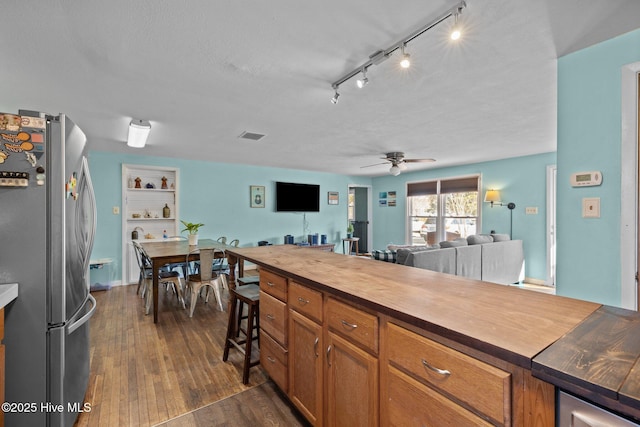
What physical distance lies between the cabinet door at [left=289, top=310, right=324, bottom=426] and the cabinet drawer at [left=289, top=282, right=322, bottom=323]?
1.4 inches

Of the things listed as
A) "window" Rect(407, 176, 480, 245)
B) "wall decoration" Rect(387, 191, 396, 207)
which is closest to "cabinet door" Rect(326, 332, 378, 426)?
"window" Rect(407, 176, 480, 245)

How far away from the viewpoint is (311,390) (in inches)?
61.2

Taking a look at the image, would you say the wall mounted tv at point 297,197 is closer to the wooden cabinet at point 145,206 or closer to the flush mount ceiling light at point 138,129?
the wooden cabinet at point 145,206

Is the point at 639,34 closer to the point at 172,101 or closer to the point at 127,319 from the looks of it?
the point at 172,101

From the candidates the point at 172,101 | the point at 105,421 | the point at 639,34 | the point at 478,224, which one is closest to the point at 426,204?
the point at 478,224

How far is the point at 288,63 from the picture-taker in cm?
198

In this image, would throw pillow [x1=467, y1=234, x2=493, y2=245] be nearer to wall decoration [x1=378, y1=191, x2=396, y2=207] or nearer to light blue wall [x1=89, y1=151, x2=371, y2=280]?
wall decoration [x1=378, y1=191, x2=396, y2=207]

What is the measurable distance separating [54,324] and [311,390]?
4.60 feet

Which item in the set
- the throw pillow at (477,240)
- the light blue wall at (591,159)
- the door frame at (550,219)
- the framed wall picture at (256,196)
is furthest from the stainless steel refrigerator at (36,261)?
the door frame at (550,219)

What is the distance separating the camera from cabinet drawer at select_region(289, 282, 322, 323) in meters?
1.50

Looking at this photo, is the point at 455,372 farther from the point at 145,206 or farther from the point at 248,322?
the point at 145,206

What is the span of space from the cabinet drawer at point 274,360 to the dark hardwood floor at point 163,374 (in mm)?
188

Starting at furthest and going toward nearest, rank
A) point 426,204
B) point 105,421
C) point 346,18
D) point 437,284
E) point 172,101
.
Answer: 1. point 426,204
2. point 172,101
3. point 105,421
4. point 346,18
5. point 437,284

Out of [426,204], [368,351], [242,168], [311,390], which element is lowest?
[311,390]
